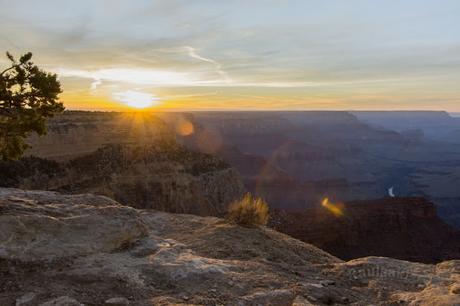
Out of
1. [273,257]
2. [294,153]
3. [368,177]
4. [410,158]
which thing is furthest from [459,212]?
[273,257]

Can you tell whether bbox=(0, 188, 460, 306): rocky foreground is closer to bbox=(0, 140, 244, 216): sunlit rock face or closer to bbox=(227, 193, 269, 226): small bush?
bbox=(227, 193, 269, 226): small bush

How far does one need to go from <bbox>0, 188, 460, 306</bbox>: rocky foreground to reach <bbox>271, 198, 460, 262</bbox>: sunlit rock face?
33.1 meters

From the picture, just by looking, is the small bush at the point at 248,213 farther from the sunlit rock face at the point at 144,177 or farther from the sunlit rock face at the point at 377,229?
the sunlit rock face at the point at 377,229

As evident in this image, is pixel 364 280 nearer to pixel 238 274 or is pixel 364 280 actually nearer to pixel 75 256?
pixel 238 274

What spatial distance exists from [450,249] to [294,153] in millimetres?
80838

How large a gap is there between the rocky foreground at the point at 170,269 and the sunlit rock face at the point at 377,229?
33139 millimetres

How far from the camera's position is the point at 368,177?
132 meters

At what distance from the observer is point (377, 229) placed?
54.4m

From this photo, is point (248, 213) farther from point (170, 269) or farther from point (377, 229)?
point (377, 229)

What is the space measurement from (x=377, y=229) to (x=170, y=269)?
49488 millimetres

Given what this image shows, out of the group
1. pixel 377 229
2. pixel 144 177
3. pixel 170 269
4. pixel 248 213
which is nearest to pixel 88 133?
pixel 144 177

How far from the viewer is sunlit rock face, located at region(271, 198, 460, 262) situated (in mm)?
47844

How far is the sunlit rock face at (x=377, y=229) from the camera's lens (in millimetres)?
47844

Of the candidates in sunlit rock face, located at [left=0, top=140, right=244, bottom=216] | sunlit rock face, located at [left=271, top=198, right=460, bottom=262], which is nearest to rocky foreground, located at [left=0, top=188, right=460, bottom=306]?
sunlit rock face, located at [left=0, top=140, right=244, bottom=216]
